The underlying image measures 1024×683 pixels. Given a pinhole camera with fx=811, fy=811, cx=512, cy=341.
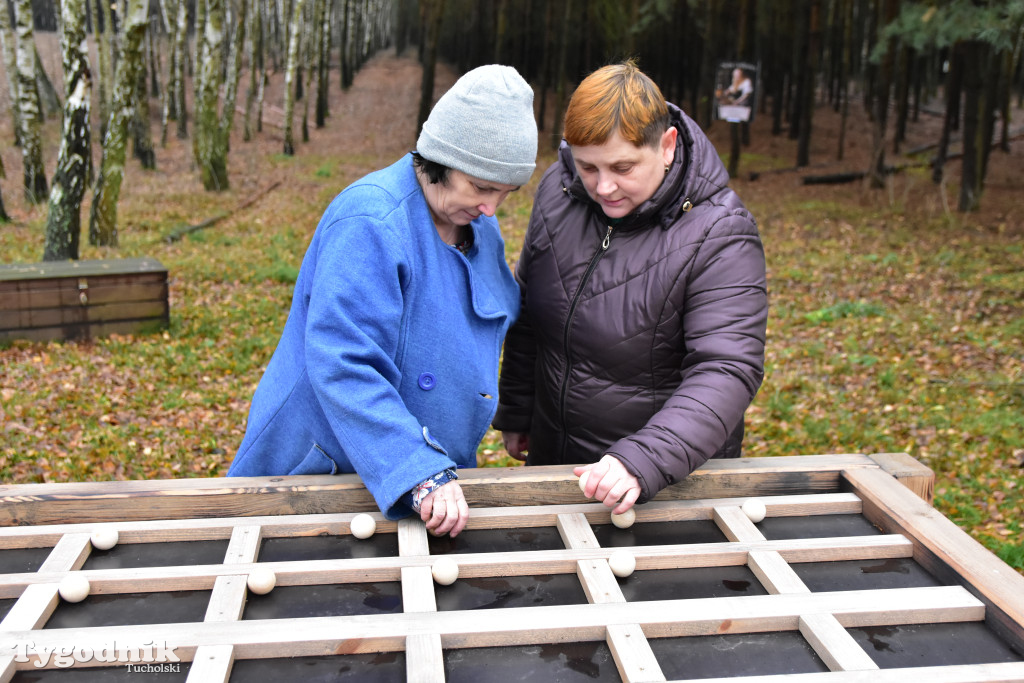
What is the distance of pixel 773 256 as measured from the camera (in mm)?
13094

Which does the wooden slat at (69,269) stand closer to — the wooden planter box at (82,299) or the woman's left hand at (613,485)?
the wooden planter box at (82,299)

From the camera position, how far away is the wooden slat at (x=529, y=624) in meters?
1.55

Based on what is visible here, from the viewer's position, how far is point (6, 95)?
29.8 m

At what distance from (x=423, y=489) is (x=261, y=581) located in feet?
1.45

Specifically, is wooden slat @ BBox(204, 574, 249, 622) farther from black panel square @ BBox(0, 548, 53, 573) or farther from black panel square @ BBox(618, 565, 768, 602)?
black panel square @ BBox(618, 565, 768, 602)

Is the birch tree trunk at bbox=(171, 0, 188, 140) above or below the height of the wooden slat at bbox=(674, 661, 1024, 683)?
above

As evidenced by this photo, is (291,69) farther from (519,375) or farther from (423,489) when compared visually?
(423,489)

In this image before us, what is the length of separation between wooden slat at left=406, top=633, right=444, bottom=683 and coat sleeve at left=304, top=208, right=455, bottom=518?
49 centimetres

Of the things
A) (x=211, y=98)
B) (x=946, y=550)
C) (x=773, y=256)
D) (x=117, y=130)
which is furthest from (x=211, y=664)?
(x=211, y=98)

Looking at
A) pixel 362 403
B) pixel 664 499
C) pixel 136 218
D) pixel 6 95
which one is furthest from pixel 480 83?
pixel 6 95

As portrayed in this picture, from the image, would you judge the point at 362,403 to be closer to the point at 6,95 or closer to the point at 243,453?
the point at 243,453

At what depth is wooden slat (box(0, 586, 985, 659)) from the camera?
5.09ft

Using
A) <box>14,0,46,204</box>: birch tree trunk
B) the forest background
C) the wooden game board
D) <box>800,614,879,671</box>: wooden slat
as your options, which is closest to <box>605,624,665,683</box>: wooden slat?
the wooden game board

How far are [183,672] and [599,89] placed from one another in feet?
5.47
